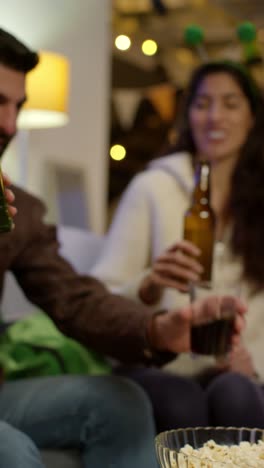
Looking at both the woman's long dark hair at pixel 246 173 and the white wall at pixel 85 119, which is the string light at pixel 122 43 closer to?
the white wall at pixel 85 119

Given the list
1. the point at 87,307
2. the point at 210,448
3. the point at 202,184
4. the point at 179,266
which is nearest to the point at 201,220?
the point at 202,184

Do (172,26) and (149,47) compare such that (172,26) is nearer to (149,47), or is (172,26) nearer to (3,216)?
(149,47)

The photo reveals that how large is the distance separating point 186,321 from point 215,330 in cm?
5

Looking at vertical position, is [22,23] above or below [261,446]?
above

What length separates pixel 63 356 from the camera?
1.64m

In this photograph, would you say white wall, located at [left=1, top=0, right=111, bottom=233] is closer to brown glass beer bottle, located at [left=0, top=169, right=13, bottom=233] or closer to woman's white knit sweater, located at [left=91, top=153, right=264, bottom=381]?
woman's white knit sweater, located at [left=91, top=153, right=264, bottom=381]

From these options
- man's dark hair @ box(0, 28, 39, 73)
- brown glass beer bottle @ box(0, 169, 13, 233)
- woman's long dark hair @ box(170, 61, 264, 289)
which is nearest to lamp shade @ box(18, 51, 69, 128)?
woman's long dark hair @ box(170, 61, 264, 289)

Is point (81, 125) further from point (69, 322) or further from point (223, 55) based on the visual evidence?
point (69, 322)

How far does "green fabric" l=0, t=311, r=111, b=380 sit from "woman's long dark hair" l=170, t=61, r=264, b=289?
0.49m

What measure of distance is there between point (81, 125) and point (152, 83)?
1.68ft

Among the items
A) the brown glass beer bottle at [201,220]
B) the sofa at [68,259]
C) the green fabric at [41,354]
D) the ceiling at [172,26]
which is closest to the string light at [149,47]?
the ceiling at [172,26]

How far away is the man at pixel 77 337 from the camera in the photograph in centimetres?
128

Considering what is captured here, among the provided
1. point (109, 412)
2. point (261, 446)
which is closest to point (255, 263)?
point (109, 412)

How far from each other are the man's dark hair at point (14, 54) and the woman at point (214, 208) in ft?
1.58
